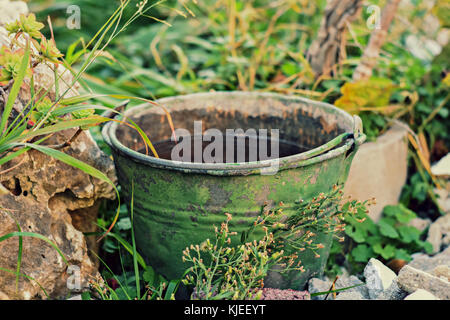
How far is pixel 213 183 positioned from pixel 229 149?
46cm

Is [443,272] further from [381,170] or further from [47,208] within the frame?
[47,208]

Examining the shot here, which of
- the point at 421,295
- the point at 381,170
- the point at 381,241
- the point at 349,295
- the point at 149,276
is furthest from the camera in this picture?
the point at 381,170

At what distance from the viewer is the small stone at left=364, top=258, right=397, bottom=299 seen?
1.71 m

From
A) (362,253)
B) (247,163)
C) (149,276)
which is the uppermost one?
(247,163)

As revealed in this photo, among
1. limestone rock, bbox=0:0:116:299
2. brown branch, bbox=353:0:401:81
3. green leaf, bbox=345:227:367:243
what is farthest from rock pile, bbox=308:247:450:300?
brown branch, bbox=353:0:401:81

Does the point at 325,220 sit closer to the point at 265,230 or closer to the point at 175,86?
the point at 265,230

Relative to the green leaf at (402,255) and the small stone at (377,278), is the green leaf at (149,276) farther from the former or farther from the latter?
the green leaf at (402,255)

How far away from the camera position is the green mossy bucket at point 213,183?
1591 mm

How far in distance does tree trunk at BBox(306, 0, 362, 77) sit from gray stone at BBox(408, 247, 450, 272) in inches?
43.6

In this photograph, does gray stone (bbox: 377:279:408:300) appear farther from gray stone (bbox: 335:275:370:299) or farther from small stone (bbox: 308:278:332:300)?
small stone (bbox: 308:278:332:300)

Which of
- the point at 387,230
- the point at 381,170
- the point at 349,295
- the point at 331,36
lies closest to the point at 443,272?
the point at 349,295

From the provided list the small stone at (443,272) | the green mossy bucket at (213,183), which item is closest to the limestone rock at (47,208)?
the green mossy bucket at (213,183)

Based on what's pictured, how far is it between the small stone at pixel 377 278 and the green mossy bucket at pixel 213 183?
203 mm

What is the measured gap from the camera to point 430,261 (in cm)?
207
